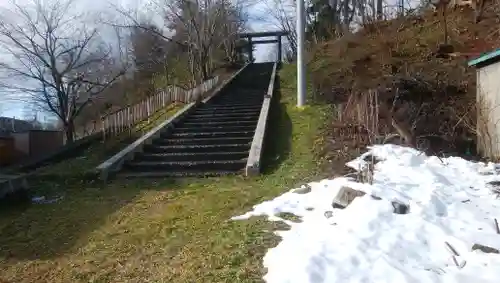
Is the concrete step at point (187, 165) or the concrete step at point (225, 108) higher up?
the concrete step at point (225, 108)

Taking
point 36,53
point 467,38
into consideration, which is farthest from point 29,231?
point 36,53

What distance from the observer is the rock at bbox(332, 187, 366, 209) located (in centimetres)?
459

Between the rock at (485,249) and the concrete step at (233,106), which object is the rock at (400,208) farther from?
the concrete step at (233,106)

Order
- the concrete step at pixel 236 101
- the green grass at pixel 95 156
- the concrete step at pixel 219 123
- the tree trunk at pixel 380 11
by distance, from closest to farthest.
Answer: the green grass at pixel 95 156, the concrete step at pixel 219 123, the concrete step at pixel 236 101, the tree trunk at pixel 380 11

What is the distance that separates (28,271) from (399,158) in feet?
17.0

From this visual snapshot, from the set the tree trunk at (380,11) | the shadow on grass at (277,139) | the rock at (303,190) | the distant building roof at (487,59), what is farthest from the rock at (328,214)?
the tree trunk at (380,11)

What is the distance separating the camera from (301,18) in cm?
1145

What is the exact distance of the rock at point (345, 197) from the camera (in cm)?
459

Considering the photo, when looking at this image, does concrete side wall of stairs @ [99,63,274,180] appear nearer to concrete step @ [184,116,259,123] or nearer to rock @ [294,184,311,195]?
concrete step @ [184,116,259,123]

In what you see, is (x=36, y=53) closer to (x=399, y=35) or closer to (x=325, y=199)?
(x=399, y=35)

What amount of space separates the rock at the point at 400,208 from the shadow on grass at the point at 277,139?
122 inches

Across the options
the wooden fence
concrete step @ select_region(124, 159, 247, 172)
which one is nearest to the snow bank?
concrete step @ select_region(124, 159, 247, 172)

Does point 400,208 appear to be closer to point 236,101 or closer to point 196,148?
point 196,148

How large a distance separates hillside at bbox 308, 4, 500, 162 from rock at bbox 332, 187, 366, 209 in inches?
127
